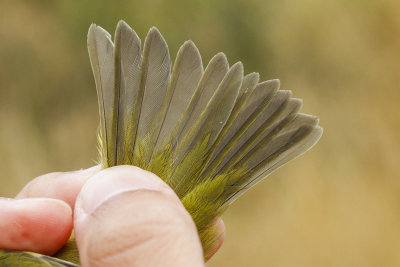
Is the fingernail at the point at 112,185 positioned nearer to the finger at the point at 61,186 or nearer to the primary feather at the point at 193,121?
the primary feather at the point at 193,121

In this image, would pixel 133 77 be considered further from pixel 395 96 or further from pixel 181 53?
pixel 395 96

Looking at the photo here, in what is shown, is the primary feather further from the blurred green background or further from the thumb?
the blurred green background

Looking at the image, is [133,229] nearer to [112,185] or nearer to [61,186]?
[112,185]

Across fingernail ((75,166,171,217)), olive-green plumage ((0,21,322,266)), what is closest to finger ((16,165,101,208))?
olive-green plumage ((0,21,322,266))

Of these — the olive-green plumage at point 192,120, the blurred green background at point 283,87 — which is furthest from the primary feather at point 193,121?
the blurred green background at point 283,87

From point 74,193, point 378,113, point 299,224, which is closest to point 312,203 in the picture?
point 299,224

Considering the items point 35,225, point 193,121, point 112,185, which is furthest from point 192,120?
point 35,225

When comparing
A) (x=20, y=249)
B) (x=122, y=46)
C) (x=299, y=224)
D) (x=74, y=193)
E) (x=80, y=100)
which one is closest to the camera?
(x=122, y=46)

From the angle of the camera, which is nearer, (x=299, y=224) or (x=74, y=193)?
(x=74, y=193)
